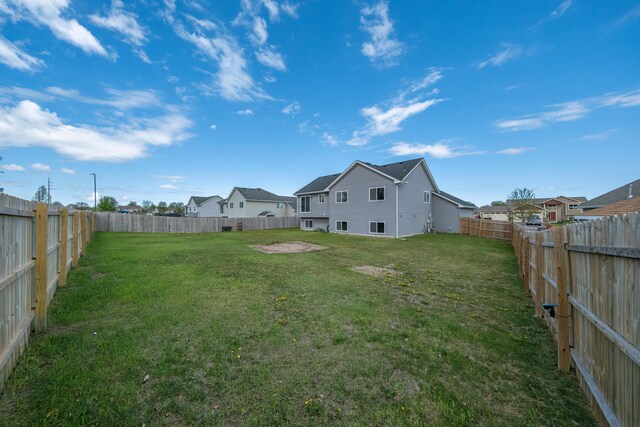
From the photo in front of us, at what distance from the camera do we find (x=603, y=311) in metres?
2.32

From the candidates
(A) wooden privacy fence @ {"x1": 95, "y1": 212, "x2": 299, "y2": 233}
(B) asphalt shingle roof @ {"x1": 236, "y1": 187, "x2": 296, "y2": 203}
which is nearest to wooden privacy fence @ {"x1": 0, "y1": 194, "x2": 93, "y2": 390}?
(A) wooden privacy fence @ {"x1": 95, "y1": 212, "x2": 299, "y2": 233}

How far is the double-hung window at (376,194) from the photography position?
2094 cm

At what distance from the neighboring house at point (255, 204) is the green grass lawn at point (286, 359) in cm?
2934

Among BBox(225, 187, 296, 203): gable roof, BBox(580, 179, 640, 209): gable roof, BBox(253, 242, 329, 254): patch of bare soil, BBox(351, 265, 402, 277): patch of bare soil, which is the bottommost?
BBox(351, 265, 402, 277): patch of bare soil

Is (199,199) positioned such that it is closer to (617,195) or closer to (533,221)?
(617,195)

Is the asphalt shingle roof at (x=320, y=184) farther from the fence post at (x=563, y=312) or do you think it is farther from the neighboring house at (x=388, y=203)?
the fence post at (x=563, y=312)

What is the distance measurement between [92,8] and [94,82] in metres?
4.75

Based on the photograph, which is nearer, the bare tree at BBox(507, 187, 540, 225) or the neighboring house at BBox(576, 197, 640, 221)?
the neighboring house at BBox(576, 197, 640, 221)

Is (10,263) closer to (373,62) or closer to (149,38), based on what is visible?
(149,38)

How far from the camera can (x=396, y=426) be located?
7.49 ft

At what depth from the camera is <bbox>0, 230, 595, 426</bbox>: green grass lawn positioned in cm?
241

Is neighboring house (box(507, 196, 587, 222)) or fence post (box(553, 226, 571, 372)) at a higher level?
neighboring house (box(507, 196, 587, 222))

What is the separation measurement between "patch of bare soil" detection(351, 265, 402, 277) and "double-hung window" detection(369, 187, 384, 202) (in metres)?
12.3

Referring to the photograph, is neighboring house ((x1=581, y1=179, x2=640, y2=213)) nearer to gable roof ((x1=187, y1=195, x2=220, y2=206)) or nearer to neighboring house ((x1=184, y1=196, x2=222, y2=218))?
neighboring house ((x1=184, y1=196, x2=222, y2=218))
